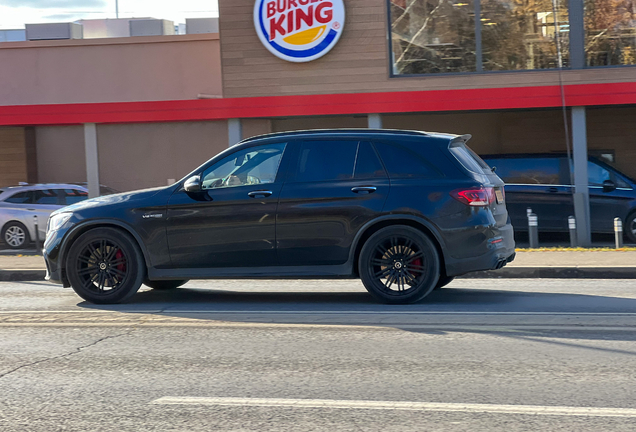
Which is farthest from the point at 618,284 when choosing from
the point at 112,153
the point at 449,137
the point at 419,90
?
the point at 112,153

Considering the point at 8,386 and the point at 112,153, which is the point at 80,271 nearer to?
the point at 8,386

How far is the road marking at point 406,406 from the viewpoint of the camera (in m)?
4.62

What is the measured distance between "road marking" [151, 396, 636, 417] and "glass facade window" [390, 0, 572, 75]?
13626 millimetres

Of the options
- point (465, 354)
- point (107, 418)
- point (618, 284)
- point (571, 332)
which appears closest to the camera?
point (107, 418)

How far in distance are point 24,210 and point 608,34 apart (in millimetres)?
13156

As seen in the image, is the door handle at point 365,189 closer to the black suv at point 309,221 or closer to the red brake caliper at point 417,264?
the black suv at point 309,221

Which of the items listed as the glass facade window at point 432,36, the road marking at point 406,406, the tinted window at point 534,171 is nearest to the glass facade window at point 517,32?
the glass facade window at point 432,36

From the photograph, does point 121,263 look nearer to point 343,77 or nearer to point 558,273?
point 558,273

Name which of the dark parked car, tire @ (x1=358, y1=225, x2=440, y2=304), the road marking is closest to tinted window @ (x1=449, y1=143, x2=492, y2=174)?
tire @ (x1=358, y1=225, x2=440, y2=304)

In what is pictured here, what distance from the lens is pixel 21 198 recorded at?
18547 millimetres

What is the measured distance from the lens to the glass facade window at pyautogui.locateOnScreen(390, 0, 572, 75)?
17.3 metres

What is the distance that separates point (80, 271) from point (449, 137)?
167 inches

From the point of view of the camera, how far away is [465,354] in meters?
6.16

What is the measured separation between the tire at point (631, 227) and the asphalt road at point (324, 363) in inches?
295
